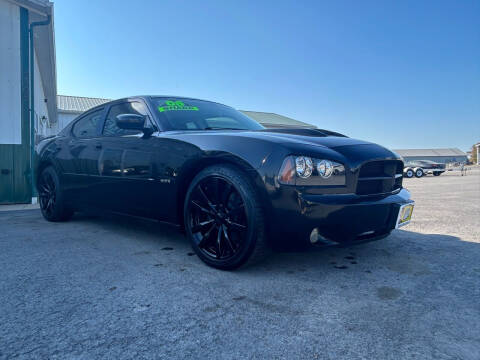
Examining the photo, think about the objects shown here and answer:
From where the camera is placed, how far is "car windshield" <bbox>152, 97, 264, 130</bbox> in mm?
3166

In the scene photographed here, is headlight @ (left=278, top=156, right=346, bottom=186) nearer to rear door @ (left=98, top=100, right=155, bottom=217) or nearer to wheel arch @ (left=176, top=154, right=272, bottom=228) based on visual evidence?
wheel arch @ (left=176, top=154, right=272, bottom=228)

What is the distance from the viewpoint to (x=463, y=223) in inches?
167

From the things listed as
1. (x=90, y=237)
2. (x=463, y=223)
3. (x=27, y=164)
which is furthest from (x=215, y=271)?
(x=27, y=164)

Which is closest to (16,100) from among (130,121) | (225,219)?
(130,121)

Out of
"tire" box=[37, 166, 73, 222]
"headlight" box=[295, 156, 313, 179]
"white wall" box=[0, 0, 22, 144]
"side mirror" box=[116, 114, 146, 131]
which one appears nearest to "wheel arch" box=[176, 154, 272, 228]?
"headlight" box=[295, 156, 313, 179]

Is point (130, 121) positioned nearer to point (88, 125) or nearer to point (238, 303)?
point (88, 125)

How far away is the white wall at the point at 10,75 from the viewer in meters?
6.55

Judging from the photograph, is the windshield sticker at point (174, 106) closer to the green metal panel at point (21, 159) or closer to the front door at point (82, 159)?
the front door at point (82, 159)

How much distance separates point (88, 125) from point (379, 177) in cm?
318

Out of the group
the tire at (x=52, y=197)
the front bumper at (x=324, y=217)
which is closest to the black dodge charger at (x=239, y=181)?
the front bumper at (x=324, y=217)

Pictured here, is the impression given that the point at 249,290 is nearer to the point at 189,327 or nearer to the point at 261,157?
the point at 189,327

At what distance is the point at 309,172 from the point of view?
2201 mm

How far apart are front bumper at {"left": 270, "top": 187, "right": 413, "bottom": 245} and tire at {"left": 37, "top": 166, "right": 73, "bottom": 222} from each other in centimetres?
312

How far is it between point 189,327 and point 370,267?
1492 millimetres
